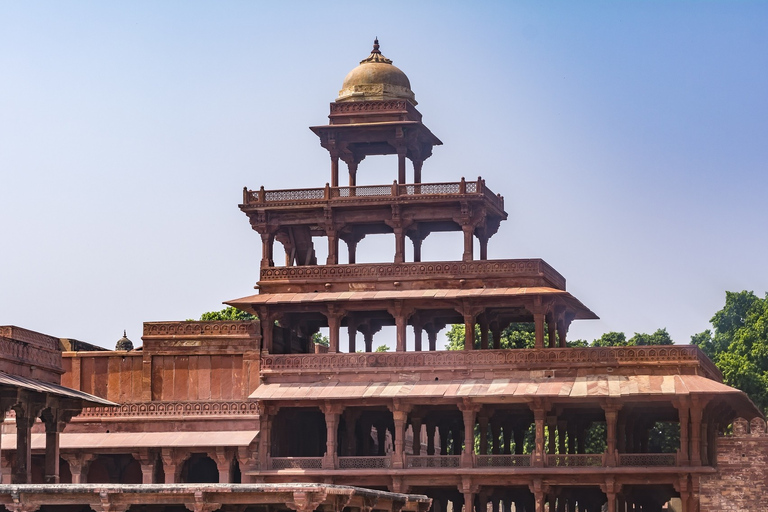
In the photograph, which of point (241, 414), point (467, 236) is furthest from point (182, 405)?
point (467, 236)

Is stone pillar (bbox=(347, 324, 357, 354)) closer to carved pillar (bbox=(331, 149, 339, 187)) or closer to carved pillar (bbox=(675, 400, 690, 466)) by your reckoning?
carved pillar (bbox=(331, 149, 339, 187))

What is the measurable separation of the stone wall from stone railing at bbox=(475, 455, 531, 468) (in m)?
5.67

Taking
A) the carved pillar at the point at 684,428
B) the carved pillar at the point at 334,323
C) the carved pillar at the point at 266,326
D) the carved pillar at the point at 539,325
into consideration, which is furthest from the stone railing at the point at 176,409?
the carved pillar at the point at 684,428

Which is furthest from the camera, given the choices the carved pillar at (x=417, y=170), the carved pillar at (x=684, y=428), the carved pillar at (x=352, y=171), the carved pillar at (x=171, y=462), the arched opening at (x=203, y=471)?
the carved pillar at (x=417, y=170)

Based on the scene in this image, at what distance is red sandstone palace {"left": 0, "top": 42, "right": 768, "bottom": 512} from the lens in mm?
55406

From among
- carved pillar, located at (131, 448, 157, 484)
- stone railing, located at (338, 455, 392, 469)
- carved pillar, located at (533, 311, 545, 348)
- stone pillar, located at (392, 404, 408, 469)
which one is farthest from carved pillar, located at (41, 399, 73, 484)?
carved pillar, located at (533, 311, 545, 348)

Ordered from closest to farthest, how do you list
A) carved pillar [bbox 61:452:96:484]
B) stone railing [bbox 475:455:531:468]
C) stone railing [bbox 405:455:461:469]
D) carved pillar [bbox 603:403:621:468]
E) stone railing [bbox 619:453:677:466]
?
1. stone railing [bbox 619:453:677:466]
2. carved pillar [bbox 603:403:621:468]
3. stone railing [bbox 475:455:531:468]
4. stone railing [bbox 405:455:461:469]
5. carved pillar [bbox 61:452:96:484]

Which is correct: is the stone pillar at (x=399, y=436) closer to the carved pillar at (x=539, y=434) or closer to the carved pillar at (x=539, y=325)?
the carved pillar at (x=539, y=434)

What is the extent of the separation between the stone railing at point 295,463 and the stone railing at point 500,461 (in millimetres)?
5149

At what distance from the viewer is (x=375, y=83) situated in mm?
62531

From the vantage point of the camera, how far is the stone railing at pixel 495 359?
2189 inches

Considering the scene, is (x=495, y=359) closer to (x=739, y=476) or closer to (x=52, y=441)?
(x=739, y=476)

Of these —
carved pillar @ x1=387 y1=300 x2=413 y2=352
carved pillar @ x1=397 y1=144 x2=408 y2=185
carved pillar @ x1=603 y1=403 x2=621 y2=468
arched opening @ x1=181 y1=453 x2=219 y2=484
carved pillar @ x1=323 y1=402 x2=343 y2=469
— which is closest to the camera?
carved pillar @ x1=603 y1=403 x2=621 y2=468

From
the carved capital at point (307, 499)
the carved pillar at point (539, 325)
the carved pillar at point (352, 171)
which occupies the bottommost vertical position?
the carved capital at point (307, 499)
